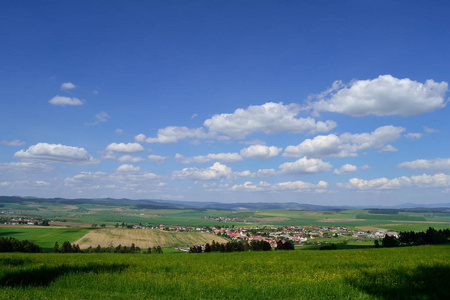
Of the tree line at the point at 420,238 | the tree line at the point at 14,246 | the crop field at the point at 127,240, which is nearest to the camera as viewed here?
the tree line at the point at 14,246

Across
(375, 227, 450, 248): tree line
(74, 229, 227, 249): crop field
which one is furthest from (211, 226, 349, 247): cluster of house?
(375, 227, 450, 248): tree line

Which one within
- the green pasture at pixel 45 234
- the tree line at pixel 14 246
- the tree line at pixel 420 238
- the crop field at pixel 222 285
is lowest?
the green pasture at pixel 45 234

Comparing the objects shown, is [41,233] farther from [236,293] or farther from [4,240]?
[236,293]

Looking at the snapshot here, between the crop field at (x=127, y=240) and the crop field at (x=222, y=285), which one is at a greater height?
the crop field at (x=222, y=285)

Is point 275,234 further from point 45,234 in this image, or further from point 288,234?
point 45,234

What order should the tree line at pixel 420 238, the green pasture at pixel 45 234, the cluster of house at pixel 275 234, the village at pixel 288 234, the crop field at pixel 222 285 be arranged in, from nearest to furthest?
the crop field at pixel 222 285 → the tree line at pixel 420 238 → the green pasture at pixel 45 234 → the village at pixel 288 234 → the cluster of house at pixel 275 234

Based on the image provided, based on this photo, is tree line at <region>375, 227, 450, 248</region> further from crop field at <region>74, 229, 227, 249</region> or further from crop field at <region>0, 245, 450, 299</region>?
crop field at <region>74, 229, 227, 249</region>

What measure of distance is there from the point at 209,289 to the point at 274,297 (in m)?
2.82

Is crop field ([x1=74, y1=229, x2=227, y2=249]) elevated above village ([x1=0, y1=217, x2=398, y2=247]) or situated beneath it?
elevated above

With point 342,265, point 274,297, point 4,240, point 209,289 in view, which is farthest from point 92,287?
point 4,240

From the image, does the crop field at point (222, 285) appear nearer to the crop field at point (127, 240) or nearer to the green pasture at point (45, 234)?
the crop field at point (127, 240)

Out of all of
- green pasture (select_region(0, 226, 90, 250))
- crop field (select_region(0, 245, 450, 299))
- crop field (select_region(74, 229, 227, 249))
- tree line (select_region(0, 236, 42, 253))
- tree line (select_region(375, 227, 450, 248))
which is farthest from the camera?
green pasture (select_region(0, 226, 90, 250))

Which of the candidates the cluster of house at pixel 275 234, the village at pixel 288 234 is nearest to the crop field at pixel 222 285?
the village at pixel 288 234

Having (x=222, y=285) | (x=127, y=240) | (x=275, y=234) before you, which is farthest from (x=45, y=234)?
(x=222, y=285)
